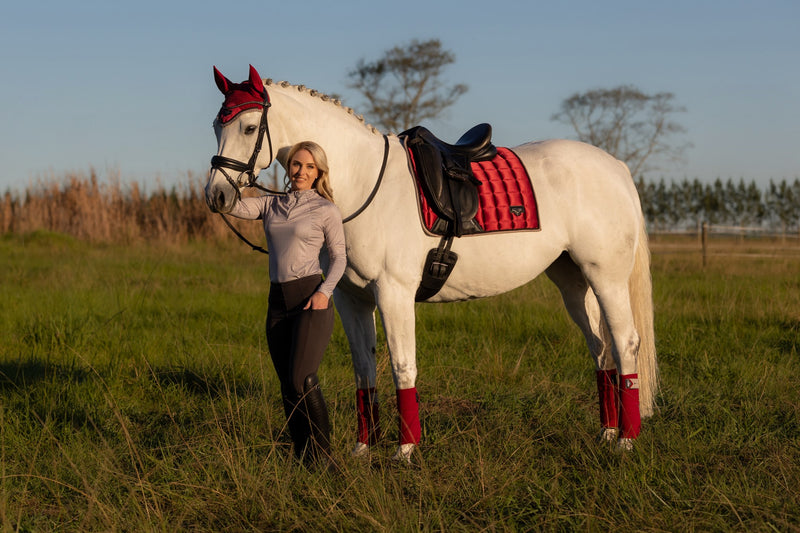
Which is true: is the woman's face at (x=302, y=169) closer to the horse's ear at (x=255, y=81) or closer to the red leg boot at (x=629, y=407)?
the horse's ear at (x=255, y=81)

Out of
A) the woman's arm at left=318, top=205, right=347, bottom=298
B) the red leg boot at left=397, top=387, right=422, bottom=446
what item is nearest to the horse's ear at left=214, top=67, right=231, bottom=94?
the woman's arm at left=318, top=205, right=347, bottom=298

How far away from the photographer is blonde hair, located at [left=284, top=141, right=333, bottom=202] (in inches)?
135

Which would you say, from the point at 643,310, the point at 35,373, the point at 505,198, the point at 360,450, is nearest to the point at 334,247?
the point at 505,198

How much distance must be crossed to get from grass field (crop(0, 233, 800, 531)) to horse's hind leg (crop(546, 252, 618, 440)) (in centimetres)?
29

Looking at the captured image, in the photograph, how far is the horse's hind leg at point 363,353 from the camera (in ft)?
13.1

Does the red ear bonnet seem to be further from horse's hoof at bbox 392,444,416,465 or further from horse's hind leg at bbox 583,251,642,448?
horse's hind leg at bbox 583,251,642,448

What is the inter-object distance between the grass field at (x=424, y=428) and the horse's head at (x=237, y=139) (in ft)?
3.83

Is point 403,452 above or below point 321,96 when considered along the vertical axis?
below

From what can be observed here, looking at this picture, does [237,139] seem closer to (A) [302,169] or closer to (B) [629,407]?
(A) [302,169]

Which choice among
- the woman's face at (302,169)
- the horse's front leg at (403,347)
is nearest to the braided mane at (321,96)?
the woman's face at (302,169)

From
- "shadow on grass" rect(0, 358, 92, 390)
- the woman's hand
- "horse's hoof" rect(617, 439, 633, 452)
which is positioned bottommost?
"horse's hoof" rect(617, 439, 633, 452)

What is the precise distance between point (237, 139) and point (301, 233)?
1.84 ft

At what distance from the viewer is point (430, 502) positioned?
314 centimetres

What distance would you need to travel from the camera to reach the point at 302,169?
3426mm
